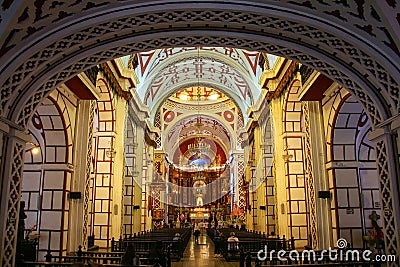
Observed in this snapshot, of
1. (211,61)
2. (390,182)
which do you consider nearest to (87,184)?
(390,182)

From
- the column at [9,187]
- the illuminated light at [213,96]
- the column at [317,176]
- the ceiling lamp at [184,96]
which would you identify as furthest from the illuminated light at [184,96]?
the column at [9,187]

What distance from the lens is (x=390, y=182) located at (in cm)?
670

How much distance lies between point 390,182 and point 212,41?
165 inches

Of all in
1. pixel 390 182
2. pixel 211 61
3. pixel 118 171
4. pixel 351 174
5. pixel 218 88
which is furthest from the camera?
pixel 218 88

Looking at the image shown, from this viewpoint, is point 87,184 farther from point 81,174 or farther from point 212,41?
point 212,41

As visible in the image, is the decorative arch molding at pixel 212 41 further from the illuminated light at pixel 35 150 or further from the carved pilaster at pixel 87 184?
the illuminated light at pixel 35 150

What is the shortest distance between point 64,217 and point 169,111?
19804 mm

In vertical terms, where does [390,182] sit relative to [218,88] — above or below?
below

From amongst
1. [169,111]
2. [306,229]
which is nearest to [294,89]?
[306,229]

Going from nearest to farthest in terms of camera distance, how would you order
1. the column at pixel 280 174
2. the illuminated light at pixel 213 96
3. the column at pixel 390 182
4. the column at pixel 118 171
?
1. the column at pixel 390 182
2. the column at pixel 118 171
3. the column at pixel 280 174
4. the illuminated light at pixel 213 96

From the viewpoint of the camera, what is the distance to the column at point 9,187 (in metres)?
6.32

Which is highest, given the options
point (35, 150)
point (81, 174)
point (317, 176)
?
point (35, 150)

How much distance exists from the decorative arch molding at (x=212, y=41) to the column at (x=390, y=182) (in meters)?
0.34

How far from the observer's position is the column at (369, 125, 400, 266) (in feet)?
21.4
